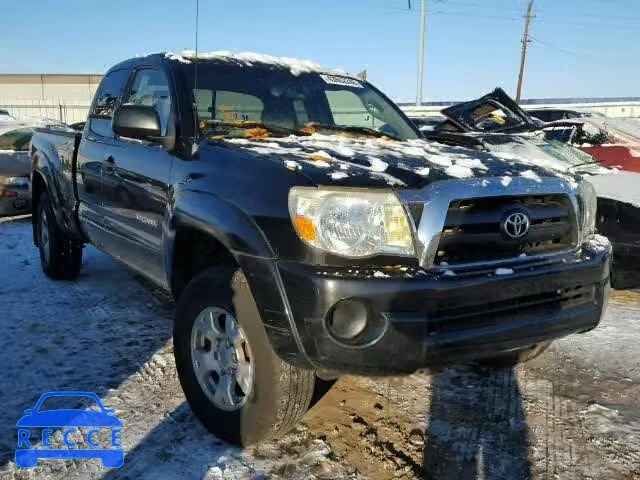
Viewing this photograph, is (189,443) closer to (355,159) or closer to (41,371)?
(41,371)

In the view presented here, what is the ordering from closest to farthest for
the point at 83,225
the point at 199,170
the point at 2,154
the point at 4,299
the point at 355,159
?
1. the point at 355,159
2. the point at 199,170
3. the point at 83,225
4. the point at 4,299
5. the point at 2,154

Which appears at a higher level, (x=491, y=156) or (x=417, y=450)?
(x=491, y=156)

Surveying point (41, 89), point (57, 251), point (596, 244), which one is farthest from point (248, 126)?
point (41, 89)

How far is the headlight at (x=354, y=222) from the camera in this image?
89.2 inches

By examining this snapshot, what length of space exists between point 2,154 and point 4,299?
526 centimetres

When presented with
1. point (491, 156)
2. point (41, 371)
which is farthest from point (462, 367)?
point (41, 371)

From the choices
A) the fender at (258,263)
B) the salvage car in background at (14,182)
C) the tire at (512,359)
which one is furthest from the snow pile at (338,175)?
the salvage car in background at (14,182)

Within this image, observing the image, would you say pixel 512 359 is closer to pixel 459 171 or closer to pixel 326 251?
pixel 459 171

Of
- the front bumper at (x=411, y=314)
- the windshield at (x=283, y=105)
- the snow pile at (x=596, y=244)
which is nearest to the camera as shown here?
the front bumper at (x=411, y=314)

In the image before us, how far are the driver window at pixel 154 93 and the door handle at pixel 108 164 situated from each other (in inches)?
16.8

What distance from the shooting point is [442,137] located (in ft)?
15.2

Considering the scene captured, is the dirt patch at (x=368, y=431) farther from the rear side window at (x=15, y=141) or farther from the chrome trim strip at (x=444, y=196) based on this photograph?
the rear side window at (x=15, y=141)

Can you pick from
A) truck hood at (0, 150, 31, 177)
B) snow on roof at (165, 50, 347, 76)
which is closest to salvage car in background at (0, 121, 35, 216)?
truck hood at (0, 150, 31, 177)

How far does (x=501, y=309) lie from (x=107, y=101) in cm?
352
